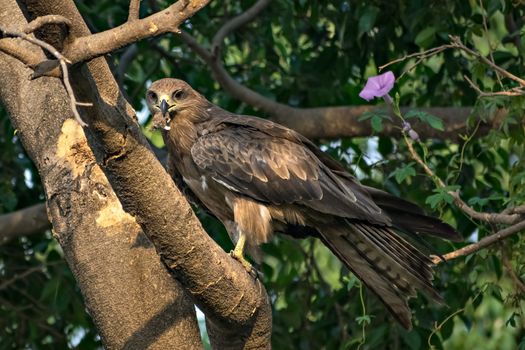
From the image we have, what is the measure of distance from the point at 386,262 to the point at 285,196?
66 centimetres

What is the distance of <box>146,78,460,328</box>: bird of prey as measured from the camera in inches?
193

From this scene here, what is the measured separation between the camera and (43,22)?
9.71ft

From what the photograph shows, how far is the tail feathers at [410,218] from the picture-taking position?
470 centimetres

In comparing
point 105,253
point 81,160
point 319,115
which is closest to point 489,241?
point 105,253

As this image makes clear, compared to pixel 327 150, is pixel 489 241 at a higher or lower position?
higher

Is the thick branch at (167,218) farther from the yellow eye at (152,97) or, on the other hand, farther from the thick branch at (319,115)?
the thick branch at (319,115)

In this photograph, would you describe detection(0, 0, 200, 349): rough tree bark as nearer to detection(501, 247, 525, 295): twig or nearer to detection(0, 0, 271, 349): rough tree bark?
detection(0, 0, 271, 349): rough tree bark

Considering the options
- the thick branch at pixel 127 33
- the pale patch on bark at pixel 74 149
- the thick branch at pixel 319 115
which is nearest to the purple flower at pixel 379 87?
the pale patch on bark at pixel 74 149

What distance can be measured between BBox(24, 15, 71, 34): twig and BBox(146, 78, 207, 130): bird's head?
8.33 ft

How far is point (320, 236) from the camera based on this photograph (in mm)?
5363

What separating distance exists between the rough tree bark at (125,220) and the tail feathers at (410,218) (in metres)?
0.87

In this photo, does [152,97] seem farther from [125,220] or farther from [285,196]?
[125,220]

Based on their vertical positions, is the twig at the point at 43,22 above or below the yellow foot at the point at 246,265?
above

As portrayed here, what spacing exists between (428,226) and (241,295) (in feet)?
3.43
